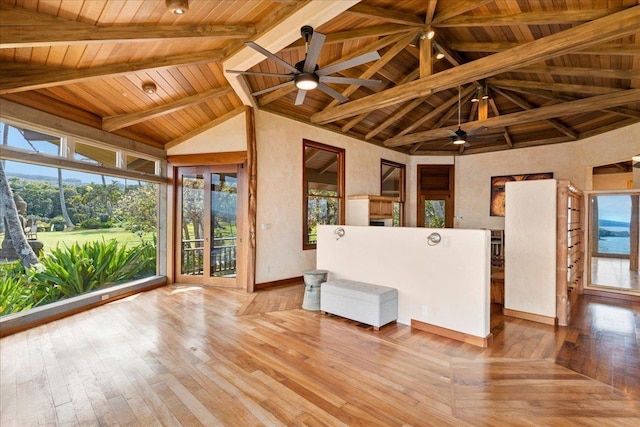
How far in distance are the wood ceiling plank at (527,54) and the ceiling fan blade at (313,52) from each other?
7.14 feet

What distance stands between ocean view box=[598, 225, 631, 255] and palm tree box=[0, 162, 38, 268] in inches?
382

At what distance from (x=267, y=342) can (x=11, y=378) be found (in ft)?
7.70

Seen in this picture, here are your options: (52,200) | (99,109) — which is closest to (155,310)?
(52,200)

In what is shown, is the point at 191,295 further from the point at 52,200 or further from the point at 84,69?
the point at 84,69

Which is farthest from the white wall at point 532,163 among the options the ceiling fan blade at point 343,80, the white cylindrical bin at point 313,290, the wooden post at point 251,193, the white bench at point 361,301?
the wooden post at point 251,193

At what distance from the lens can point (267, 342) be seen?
140 inches

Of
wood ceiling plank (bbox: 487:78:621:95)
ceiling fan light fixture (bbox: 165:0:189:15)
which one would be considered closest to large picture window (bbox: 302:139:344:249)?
wood ceiling plank (bbox: 487:78:621:95)

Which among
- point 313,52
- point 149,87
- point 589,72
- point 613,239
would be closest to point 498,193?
point 613,239

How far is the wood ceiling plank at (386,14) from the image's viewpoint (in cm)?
373

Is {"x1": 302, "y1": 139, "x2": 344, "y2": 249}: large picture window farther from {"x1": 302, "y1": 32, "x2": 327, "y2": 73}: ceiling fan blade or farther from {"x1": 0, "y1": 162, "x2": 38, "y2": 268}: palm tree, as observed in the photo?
{"x1": 0, "y1": 162, "x2": 38, "y2": 268}: palm tree

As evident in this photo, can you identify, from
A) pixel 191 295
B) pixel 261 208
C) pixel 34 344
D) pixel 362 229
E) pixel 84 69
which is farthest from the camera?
pixel 261 208

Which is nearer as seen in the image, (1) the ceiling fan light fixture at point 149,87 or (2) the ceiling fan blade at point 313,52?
(2) the ceiling fan blade at point 313,52

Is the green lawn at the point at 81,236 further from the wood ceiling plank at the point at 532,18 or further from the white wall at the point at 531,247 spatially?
the white wall at the point at 531,247

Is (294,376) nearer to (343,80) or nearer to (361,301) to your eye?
(361,301)
